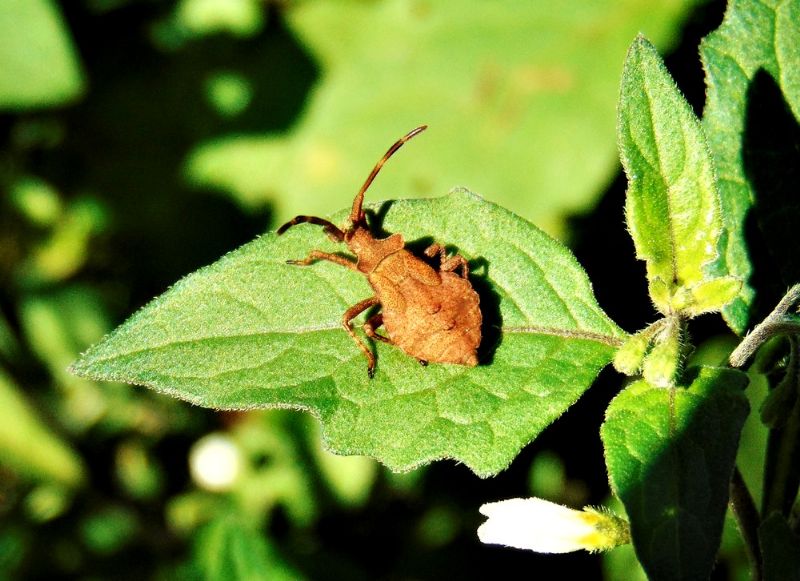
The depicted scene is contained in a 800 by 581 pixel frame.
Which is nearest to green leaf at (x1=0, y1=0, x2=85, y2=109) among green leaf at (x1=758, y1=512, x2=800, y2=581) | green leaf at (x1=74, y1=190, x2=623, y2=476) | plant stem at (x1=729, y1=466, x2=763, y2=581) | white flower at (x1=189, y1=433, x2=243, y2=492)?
white flower at (x1=189, y1=433, x2=243, y2=492)

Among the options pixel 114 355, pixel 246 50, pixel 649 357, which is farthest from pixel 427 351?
pixel 246 50

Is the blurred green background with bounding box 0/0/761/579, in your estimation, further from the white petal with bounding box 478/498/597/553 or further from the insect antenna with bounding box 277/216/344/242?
the white petal with bounding box 478/498/597/553

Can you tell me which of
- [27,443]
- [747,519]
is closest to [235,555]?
[27,443]

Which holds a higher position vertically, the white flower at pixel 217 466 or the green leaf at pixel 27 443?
the green leaf at pixel 27 443

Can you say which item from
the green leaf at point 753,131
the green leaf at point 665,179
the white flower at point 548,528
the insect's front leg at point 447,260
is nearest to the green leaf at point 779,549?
the white flower at point 548,528

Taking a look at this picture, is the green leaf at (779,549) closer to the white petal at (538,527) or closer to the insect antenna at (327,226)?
the white petal at (538,527)

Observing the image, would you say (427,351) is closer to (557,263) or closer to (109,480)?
(557,263)

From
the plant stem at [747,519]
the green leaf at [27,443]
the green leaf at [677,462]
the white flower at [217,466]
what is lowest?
Result: the white flower at [217,466]
